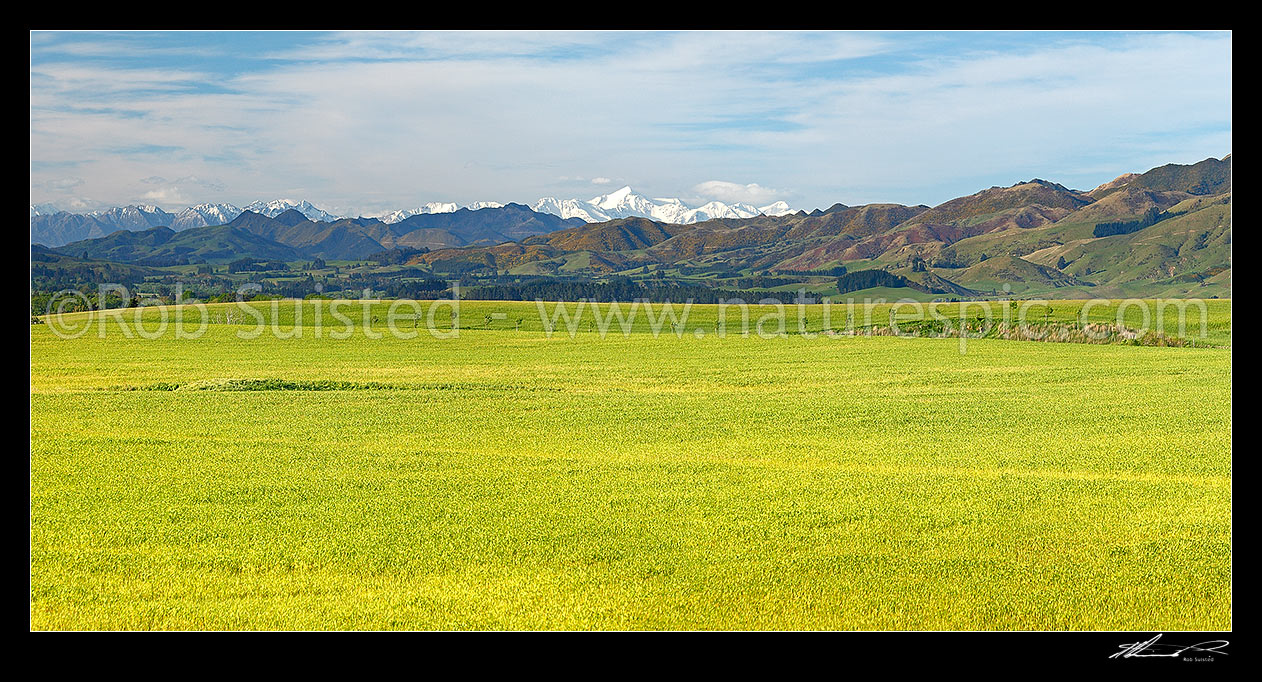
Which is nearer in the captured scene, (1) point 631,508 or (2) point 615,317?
(1) point 631,508

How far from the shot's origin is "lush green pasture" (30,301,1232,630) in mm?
7543

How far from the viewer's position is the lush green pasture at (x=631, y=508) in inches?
297

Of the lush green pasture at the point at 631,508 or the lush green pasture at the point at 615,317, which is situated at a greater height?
the lush green pasture at the point at 615,317

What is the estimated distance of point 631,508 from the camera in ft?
33.9

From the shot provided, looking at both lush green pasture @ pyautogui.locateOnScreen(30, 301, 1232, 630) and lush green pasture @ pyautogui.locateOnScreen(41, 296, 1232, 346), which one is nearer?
lush green pasture @ pyautogui.locateOnScreen(30, 301, 1232, 630)

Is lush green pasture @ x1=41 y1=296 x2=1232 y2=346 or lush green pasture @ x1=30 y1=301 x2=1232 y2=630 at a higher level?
lush green pasture @ x1=41 y1=296 x2=1232 y2=346

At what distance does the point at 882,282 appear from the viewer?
157000mm

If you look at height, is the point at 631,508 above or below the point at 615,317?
below

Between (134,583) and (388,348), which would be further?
(388,348)

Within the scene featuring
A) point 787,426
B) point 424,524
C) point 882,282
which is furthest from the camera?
point 882,282

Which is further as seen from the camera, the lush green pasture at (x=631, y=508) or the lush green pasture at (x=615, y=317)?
the lush green pasture at (x=615, y=317)
